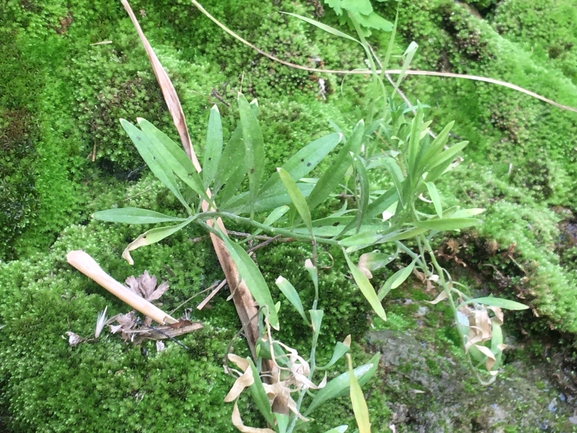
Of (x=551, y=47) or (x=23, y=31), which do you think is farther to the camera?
(x=551, y=47)

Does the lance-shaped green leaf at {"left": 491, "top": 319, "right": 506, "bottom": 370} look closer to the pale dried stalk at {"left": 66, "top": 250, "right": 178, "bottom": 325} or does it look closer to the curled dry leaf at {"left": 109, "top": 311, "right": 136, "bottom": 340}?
the pale dried stalk at {"left": 66, "top": 250, "right": 178, "bottom": 325}

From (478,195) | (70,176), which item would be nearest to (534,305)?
(478,195)

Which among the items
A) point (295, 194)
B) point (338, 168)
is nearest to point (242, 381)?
point (295, 194)

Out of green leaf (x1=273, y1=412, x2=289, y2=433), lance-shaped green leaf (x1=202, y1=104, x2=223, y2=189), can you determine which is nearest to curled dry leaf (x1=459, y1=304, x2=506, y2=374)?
green leaf (x1=273, y1=412, x2=289, y2=433)

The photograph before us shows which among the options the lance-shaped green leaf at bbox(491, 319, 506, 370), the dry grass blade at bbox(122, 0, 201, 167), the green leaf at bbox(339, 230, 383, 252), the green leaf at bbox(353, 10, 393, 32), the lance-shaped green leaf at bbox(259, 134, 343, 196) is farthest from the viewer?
the green leaf at bbox(353, 10, 393, 32)

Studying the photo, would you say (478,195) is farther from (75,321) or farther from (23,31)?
(23,31)

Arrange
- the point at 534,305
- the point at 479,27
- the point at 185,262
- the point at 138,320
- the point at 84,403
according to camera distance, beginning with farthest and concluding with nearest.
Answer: the point at 479,27, the point at 534,305, the point at 185,262, the point at 138,320, the point at 84,403
